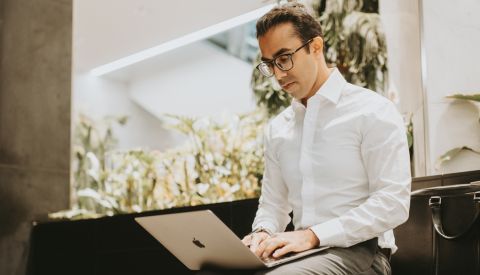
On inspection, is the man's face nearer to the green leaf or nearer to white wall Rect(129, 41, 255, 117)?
the green leaf

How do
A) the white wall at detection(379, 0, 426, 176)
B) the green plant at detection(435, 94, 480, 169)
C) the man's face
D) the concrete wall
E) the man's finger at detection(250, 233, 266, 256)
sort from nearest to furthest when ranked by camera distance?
the man's finger at detection(250, 233, 266, 256) → the man's face → the green plant at detection(435, 94, 480, 169) → the white wall at detection(379, 0, 426, 176) → the concrete wall

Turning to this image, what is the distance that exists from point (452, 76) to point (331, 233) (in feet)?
4.81

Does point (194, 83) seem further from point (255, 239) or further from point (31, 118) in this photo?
point (255, 239)

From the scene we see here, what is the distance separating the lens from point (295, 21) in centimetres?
202

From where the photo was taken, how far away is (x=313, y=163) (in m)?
1.98

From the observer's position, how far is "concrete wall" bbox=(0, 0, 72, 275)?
4.19m

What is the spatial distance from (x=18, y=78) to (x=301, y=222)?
3.01 m

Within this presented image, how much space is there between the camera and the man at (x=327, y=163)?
5.79 feet

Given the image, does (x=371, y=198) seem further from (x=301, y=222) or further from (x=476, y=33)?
(x=476, y=33)

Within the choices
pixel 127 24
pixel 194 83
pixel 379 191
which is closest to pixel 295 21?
pixel 379 191

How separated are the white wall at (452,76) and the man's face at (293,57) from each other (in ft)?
3.55

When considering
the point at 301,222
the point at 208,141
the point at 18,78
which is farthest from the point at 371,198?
the point at 18,78

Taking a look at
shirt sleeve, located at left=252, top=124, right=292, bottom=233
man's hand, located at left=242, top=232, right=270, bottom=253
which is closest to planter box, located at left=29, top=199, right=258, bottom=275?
shirt sleeve, located at left=252, top=124, right=292, bottom=233

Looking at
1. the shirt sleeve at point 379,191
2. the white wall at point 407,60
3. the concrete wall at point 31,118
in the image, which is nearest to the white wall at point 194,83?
the concrete wall at point 31,118
